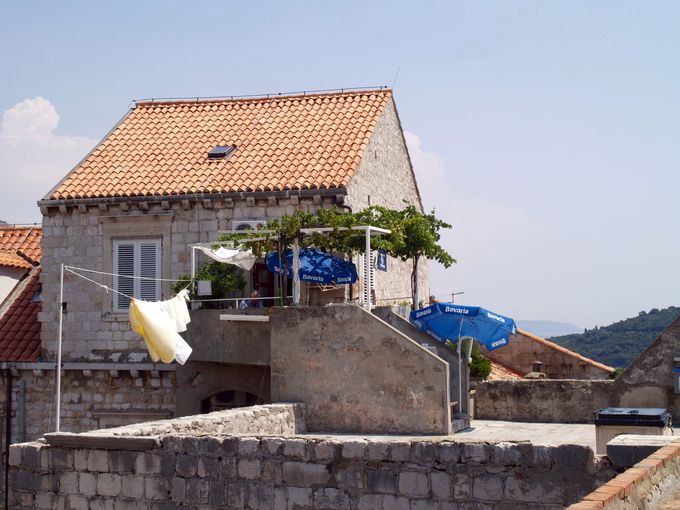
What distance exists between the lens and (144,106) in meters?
30.2

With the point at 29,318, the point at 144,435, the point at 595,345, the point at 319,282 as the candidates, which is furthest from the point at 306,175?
the point at 595,345

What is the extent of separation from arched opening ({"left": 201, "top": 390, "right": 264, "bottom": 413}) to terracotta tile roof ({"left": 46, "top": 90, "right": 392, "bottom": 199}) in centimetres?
479

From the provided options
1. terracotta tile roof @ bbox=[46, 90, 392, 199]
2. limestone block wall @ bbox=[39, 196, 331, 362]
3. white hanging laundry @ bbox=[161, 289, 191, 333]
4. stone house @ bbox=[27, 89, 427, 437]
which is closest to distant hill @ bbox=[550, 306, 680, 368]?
terracotta tile roof @ bbox=[46, 90, 392, 199]

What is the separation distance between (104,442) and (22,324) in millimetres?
15346

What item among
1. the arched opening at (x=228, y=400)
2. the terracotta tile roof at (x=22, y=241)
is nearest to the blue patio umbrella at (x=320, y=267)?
the arched opening at (x=228, y=400)

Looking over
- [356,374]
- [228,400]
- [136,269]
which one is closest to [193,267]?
[136,269]

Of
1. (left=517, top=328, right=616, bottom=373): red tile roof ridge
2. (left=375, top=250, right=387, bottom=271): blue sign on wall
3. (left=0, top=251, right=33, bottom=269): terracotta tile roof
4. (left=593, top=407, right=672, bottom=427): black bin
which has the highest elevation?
(left=0, top=251, right=33, bottom=269): terracotta tile roof

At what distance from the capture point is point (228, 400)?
23797mm

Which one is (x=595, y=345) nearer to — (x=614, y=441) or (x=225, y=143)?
(x=225, y=143)

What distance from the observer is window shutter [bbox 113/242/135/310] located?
25.7 meters

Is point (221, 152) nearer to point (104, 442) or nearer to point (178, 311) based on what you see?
point (178, 311)

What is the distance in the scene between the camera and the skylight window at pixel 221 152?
26.8 meters

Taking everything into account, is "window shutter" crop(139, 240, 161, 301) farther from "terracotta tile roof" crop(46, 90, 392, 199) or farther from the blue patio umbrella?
the blue patio umbrella

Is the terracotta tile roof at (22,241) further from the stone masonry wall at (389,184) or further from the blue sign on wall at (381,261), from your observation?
the blue sign on wall at (381,261)
